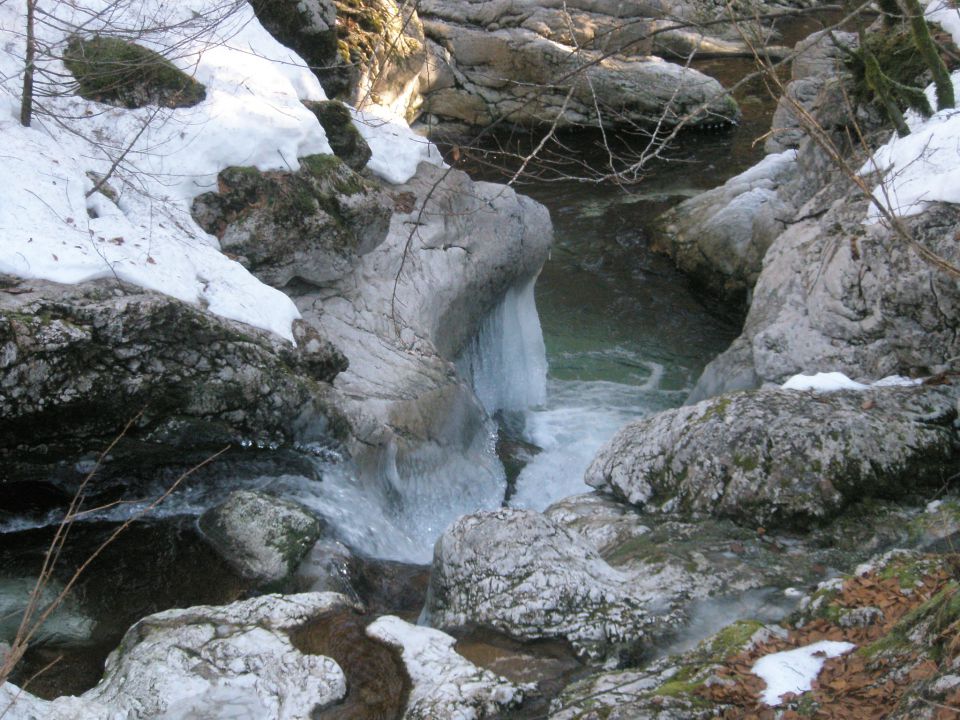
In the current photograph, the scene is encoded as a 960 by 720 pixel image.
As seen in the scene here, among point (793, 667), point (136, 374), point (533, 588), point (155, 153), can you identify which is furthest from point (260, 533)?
point (793, 667)

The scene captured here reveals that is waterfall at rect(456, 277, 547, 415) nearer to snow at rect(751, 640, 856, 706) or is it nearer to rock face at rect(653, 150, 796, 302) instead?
rock face at rect(653, 150, 796, 302)

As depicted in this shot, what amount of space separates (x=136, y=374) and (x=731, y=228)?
8.30 metres

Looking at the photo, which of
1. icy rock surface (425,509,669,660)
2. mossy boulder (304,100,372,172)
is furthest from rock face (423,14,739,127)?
icy rock surface (425,509,669,660)

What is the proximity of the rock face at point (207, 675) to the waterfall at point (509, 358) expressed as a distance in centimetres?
495

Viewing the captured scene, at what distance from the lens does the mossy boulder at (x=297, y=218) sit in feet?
23.9

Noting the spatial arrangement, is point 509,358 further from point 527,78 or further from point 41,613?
point 527,78

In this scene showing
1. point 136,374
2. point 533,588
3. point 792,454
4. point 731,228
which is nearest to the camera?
point 533,588

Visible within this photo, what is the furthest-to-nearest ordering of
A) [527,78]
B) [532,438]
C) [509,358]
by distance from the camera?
[527,78] → [509,358] → [532,438]

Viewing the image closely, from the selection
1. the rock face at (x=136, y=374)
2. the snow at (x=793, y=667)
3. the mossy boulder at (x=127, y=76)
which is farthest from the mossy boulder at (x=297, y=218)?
the snow at (x=793, y=667)

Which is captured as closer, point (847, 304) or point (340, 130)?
point (847, 304)

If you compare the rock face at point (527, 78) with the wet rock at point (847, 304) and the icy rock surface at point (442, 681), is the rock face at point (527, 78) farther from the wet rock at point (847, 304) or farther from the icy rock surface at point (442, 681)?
the icy rock surface at point (442, 681)

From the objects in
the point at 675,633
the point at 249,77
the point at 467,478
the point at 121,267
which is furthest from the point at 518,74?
the point at 675,633

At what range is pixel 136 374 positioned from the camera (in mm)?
5770

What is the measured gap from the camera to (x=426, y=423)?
25.3ft
